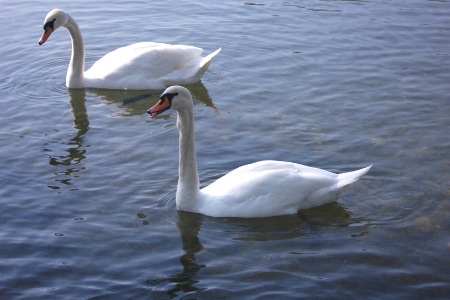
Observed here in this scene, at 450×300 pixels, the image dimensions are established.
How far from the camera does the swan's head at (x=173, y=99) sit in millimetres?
8133

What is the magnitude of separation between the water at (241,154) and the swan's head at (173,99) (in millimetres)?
1199

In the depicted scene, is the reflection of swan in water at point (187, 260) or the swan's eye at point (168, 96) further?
the swan's eye at point (168, 96)

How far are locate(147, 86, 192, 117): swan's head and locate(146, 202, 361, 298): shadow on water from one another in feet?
4.02

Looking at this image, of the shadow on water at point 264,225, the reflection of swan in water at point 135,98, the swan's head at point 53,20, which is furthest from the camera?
the swan's head at point 53,20

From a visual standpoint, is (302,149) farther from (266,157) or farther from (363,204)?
(363,204)

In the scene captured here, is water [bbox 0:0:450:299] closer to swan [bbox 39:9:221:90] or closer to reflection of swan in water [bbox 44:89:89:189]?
reflection of swan in water [bbox 44:89:89:189]

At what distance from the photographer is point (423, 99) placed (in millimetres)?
11492

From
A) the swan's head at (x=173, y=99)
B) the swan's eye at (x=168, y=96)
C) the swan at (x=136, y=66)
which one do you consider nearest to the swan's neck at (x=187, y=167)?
the swan's head at (x=173, y=99)

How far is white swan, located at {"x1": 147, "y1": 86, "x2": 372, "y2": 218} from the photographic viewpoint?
26.4 ft

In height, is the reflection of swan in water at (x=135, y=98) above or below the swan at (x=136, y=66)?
below

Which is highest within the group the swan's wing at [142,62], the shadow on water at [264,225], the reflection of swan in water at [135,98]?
the swan's wing at [142,62]

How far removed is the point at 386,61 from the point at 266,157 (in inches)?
178

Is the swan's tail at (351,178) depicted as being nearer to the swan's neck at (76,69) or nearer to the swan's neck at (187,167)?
the swan's neck at (187,167)

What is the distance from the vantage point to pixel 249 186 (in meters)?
8.05
